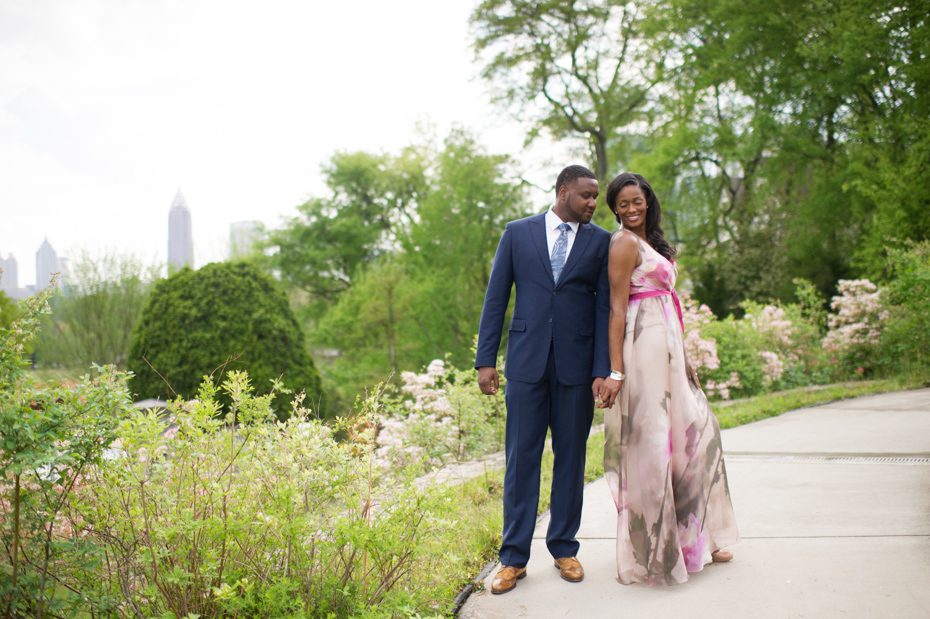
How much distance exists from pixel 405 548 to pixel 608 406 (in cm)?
118

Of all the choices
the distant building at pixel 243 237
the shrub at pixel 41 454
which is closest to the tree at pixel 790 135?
the shrub at pixel 41 454

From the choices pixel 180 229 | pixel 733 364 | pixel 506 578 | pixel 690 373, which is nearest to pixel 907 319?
pixel 733 364

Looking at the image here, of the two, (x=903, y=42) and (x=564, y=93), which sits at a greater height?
(x=564, y=93)

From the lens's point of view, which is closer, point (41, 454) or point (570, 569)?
point (41, 454)

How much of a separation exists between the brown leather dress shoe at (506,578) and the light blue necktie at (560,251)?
4.58ft

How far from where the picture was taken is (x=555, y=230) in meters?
3.58

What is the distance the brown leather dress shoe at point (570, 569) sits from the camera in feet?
11.2

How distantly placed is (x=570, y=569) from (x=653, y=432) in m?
0.76

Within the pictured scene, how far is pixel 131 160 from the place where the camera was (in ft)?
64.1

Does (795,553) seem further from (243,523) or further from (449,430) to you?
(449,430)

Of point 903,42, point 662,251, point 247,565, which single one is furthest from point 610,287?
point 903,42

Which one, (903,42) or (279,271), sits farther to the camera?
(279,271)

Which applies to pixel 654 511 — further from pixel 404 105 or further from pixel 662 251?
pixel 404 105

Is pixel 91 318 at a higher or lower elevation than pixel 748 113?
lower
